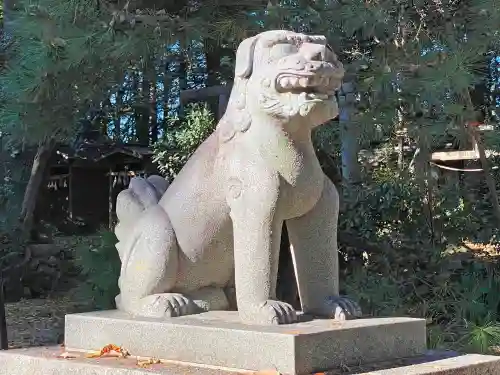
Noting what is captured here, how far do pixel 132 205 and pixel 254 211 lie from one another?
0.71 m

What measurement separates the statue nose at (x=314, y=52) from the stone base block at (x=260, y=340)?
0.89 m

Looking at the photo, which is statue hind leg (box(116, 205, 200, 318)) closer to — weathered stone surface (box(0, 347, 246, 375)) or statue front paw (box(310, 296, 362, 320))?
weathered stone surface (box(0, 347, 246, 375))

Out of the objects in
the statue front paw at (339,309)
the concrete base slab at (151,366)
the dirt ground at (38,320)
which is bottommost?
the dirt ground at (38,320)

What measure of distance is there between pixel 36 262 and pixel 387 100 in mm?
5807

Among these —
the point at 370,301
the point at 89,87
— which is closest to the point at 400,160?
the point at 370,301

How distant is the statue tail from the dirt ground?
3.09 m

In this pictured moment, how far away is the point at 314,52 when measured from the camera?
2.42m

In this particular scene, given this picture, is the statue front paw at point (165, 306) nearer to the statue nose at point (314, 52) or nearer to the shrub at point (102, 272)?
the statue nose at point (314, 52)

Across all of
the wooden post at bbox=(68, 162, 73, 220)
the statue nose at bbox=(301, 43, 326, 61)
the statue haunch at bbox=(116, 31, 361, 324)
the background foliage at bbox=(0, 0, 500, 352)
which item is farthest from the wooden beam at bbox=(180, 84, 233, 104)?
the wooden post at bbox=(68, 162, 73, 220)

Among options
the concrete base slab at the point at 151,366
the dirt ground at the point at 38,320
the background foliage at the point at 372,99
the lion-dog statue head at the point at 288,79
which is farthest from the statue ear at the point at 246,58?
the dirt ground at the point at 38,320

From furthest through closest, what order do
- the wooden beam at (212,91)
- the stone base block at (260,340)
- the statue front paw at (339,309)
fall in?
1. the wooden beam at (212,91)
2. the statue front paw at (339,309)
3. the stone base block at (260,340)

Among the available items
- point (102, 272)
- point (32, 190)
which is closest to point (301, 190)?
point (102, 272)

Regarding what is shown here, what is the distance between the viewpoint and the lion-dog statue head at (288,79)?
7.88ft

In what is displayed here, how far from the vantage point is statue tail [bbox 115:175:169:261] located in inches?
117
